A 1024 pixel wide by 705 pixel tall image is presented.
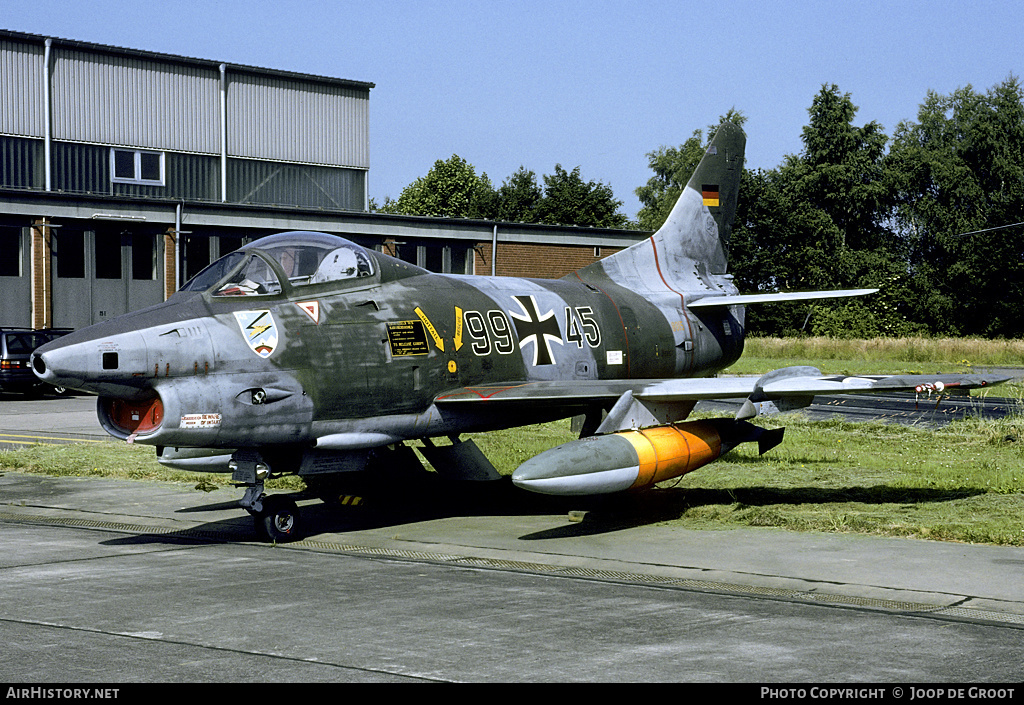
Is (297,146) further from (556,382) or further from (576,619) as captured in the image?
(576,619)

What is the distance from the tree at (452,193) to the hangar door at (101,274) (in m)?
62.1

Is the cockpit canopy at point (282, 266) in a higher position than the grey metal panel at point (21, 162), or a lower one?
lower

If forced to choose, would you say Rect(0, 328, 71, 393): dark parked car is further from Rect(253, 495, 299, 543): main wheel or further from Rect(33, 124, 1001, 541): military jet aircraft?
Rect(253, 495, 299, 543): main wheel

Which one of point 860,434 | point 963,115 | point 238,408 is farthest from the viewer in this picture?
point 963,115

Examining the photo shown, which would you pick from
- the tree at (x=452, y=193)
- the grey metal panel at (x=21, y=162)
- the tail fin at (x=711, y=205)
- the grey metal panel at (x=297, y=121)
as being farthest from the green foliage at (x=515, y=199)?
the tail fin at (x=711, y=205)

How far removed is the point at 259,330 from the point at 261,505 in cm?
191

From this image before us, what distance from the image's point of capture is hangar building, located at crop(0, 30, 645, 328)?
41.5 metres

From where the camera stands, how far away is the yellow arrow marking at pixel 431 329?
12711 millimetres

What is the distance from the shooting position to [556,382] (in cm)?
1362

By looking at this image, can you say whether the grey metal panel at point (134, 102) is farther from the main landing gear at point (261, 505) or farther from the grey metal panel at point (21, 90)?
the main landing gear at point (261, 505)

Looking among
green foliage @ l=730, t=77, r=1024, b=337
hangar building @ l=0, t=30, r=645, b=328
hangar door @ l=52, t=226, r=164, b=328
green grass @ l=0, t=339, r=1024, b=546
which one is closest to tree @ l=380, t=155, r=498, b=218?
green foliage @ l=730, t=77, r=1024, b=337

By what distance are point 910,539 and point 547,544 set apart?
386cm

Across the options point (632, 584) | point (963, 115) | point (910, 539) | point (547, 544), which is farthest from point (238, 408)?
point (963, 115)

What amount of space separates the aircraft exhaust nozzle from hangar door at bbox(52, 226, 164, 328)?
1313 inches
